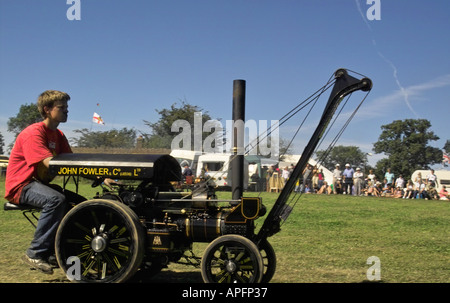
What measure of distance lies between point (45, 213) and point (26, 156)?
663 millimetres

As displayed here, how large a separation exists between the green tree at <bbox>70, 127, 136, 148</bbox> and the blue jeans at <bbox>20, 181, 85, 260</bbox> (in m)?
49.4

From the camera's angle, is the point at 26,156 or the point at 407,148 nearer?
the point at 26,156

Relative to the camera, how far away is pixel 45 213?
508 cm

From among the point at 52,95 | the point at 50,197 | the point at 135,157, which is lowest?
the point at 50,197

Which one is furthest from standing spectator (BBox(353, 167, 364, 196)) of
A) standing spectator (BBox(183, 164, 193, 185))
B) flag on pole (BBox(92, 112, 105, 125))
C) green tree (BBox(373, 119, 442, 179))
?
green tree (BBox(373, 119, 442, 179))

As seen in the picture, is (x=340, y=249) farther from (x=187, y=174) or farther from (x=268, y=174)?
(x=268, y=174)

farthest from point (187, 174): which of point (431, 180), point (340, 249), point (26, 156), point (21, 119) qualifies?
point (21, 119)

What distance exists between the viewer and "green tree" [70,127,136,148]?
5438 centimetres

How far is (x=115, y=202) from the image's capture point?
4.87 metres
